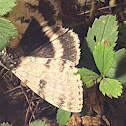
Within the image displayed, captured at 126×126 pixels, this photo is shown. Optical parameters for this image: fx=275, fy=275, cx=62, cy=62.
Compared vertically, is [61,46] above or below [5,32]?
below

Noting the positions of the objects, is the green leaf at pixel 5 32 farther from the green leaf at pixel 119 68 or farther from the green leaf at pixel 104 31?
the green leaf at pixel 119 68

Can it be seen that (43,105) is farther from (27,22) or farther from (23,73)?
(27,22)

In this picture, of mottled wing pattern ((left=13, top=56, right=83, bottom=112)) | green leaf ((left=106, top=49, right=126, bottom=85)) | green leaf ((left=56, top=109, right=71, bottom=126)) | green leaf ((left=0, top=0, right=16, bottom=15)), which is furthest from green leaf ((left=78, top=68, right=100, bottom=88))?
green leaf ((left=0, top=0, right=16, bottom=15))

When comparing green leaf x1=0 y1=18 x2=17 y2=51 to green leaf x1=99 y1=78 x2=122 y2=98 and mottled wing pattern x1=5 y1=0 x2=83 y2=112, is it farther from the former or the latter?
green leaf x1=99 y1=78 x2=122 y2=98

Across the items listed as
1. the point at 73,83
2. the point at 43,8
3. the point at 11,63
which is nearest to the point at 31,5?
the point at 43,8

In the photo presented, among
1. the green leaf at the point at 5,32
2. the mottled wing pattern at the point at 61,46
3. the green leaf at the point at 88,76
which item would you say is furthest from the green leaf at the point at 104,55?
the green leaf at the point at 5,32

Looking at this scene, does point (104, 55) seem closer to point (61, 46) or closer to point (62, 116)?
point (61, 46)

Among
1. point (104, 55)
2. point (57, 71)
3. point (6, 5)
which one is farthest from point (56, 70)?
point (6, 5)
